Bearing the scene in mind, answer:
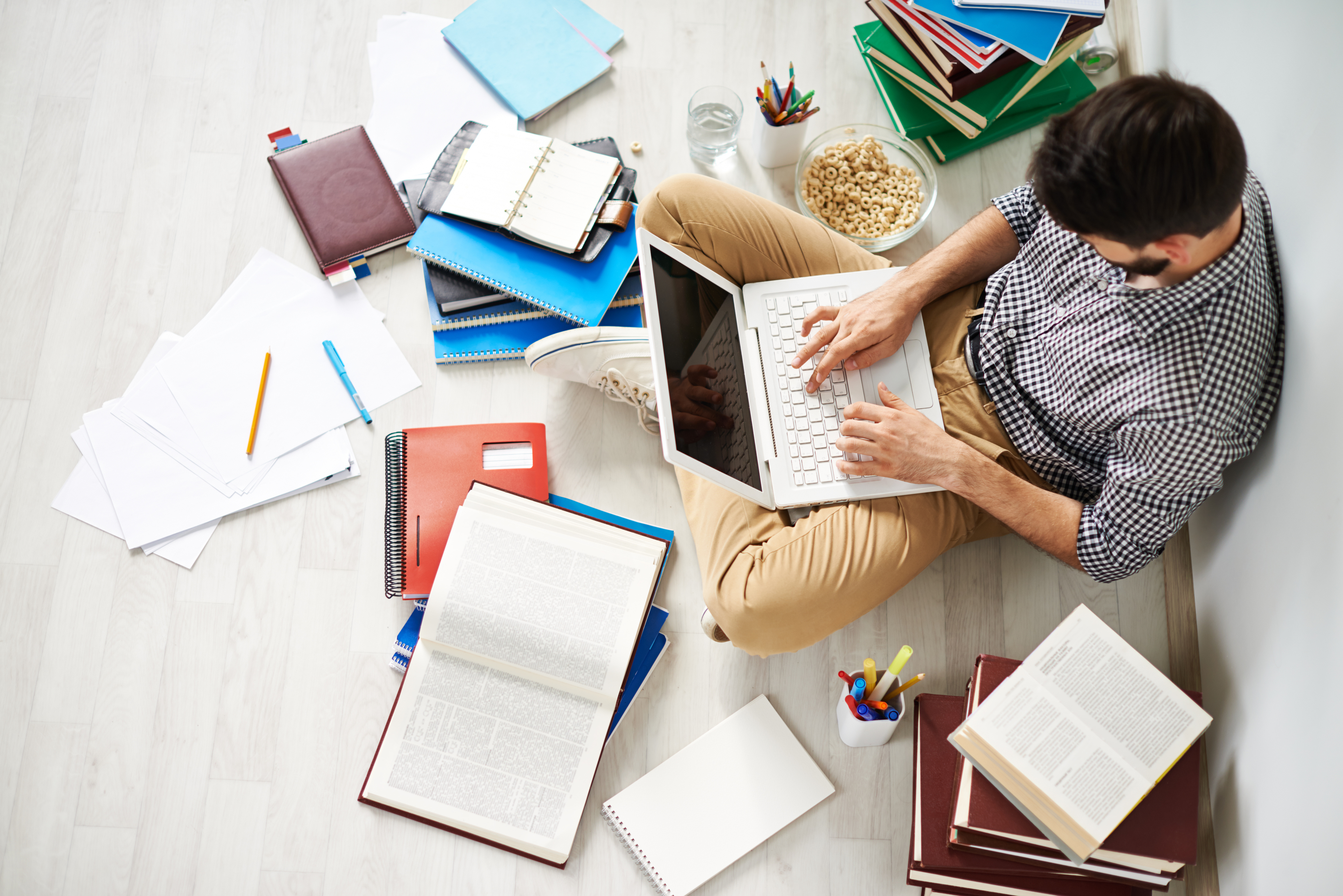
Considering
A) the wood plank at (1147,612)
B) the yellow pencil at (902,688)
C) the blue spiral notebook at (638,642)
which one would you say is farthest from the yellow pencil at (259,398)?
the wood plank at (1147,612)

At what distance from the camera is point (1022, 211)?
1.38 metres

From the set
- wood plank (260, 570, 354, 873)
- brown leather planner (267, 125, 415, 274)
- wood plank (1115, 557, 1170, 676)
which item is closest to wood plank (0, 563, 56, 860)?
wood plank (260, 570, 354, 873)

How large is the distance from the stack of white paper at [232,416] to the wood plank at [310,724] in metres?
0.22

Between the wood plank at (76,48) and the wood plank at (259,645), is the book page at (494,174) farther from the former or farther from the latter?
the wood plank at (76,48)

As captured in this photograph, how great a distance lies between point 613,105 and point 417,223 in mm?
503

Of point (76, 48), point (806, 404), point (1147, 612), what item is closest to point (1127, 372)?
point (806, 404)

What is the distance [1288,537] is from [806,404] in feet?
2.28

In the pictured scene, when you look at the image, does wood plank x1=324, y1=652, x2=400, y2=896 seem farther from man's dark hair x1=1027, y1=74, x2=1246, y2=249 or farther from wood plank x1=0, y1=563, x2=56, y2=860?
man's dark hair x1=1027, y1=74, x2=1246, y2=249

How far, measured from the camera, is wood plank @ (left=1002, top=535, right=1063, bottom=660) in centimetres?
161

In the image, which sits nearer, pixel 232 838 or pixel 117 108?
pixel 232 838

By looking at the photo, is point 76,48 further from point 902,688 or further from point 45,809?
point 902,688

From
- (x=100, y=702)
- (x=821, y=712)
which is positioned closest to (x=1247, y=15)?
(x=821, y=712)

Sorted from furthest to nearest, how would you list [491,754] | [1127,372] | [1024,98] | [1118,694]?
[1024,98], [491,754], [1118,694], [1127,372]

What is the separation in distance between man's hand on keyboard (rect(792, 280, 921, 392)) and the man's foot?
1.39 ft
